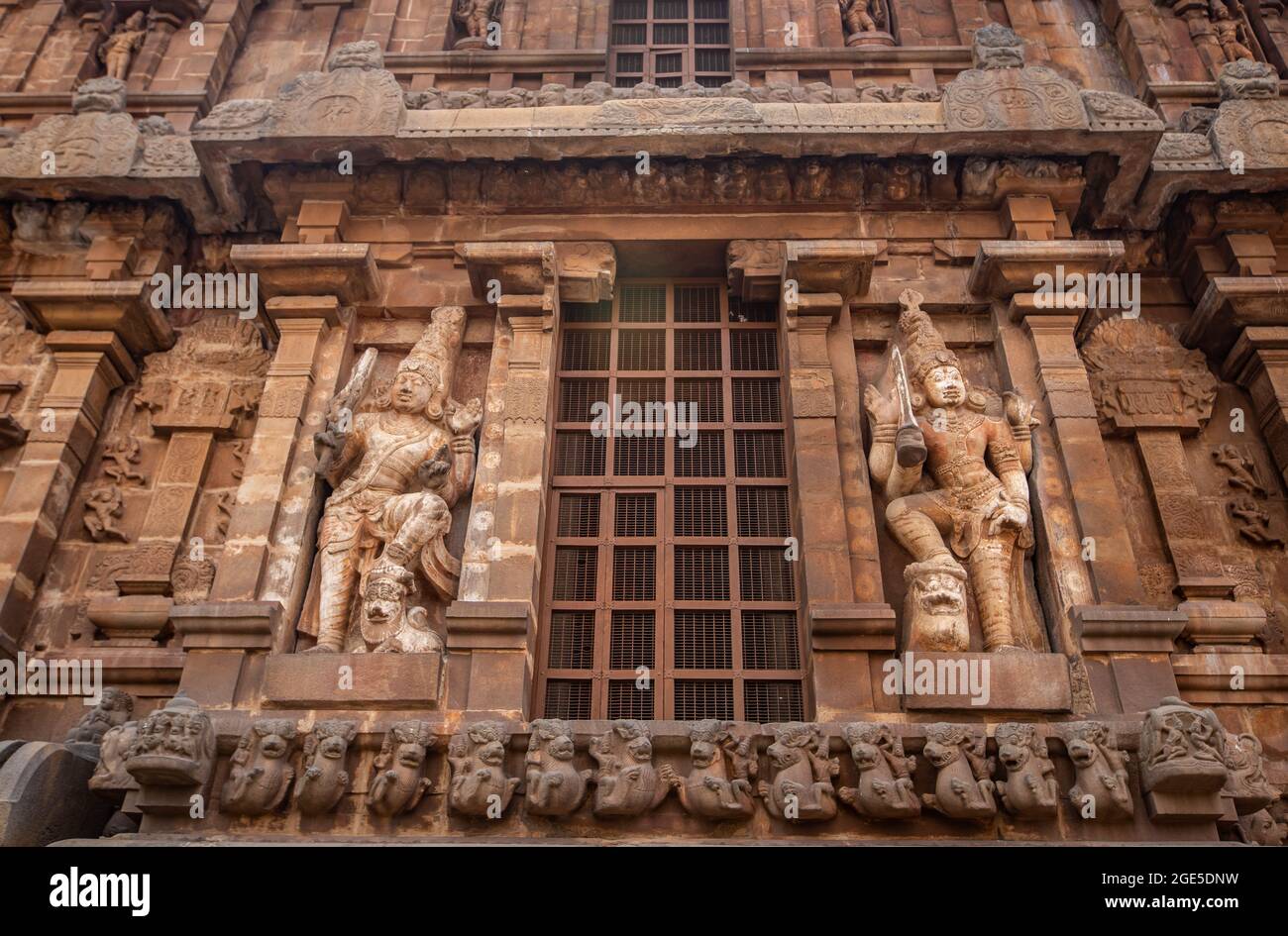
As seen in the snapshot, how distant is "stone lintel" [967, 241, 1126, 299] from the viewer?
10.5m

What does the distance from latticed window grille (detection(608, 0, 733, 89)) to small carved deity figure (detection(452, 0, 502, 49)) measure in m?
1.63

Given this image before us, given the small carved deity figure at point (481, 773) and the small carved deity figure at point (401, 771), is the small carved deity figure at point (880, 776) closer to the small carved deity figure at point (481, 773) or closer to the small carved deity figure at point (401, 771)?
the small carved deity figure at point (481, 773)

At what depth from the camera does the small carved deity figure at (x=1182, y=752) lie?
7.41 metres

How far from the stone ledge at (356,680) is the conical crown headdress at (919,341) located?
16.4 feet

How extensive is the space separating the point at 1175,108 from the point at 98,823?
13458 mm

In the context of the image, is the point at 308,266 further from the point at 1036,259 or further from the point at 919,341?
the point at 1036,259

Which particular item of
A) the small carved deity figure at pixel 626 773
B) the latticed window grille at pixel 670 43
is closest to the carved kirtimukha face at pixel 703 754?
the small carved deity figure at pixel 626 773

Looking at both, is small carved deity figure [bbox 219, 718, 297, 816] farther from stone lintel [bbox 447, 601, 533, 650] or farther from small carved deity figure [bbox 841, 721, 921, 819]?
small carved deity figure [bbox 841, 721, 921, 819]

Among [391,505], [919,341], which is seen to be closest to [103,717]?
[391,505]

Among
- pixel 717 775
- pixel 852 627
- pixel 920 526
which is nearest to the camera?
pixel 717 775

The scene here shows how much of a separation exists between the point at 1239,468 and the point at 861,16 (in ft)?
25.2

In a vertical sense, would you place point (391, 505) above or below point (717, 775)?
above

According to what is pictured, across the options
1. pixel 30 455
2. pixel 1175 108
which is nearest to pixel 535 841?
pixel 30 455

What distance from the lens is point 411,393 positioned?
10.1 meters
